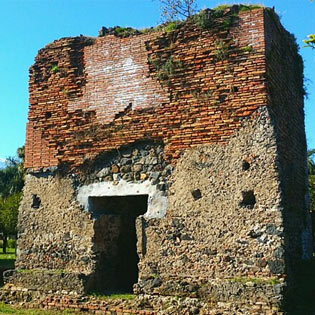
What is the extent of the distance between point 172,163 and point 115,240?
6.83 ft

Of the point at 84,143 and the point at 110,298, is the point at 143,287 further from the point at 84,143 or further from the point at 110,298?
the point at 84,143

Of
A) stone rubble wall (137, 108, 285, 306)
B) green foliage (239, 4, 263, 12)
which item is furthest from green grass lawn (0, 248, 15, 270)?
green foliage (239, 4, 263, 12)

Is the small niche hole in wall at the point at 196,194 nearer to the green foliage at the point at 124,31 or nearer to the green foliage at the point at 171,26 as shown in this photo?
the green foliage at the point at 171,26

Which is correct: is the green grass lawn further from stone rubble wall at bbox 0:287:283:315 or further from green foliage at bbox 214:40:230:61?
green foliage at bbox 214:40:230:61

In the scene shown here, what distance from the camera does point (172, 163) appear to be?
25.4 feet

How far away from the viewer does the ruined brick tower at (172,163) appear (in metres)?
6.97

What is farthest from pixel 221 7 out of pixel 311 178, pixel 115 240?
pixel 311 178

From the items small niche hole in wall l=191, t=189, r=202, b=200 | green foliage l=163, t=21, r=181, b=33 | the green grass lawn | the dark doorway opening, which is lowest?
the green grass lawn

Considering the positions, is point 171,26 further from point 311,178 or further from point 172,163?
point 311,178

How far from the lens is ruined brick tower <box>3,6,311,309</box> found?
22.9 ft

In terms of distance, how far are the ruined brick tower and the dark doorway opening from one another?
0.09 feet

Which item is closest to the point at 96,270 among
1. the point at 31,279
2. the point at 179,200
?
the point at 31,279

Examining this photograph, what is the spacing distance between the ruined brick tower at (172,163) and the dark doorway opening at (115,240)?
29mm

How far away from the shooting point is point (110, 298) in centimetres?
769
